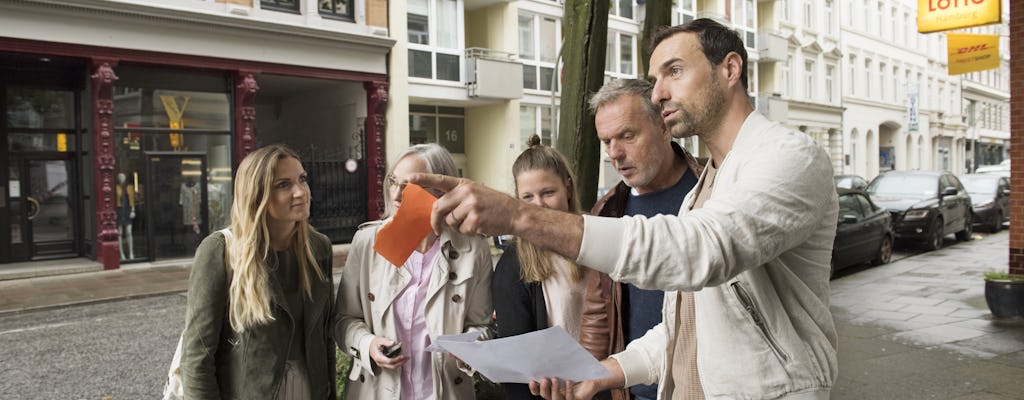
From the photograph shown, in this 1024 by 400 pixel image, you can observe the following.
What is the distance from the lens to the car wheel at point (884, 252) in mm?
13078

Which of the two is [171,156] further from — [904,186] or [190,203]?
[904,186]

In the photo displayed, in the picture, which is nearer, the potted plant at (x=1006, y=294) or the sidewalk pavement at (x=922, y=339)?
the sidewalk pavement at (x=922, y=339)

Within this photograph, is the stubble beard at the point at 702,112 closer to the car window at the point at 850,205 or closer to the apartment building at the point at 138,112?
the car window at the point at 850,205

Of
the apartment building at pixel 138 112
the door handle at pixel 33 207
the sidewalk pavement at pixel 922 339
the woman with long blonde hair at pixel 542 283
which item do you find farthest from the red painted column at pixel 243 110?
the woman with long blonde hair at pixel 542 283

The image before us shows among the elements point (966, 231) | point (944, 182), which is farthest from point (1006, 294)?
point (966, 231)

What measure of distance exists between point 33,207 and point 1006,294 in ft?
54.8

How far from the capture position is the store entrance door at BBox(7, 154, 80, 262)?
14.3 meters

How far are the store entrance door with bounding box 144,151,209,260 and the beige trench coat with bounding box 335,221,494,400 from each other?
13818mm

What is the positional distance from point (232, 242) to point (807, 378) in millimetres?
2085

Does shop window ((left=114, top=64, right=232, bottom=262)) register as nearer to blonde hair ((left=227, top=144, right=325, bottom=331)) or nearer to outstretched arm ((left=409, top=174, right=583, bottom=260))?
blonde hair ((left=227, top=144, right=325, bottom=331))

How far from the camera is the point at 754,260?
4.55 feet

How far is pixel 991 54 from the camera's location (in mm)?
13453

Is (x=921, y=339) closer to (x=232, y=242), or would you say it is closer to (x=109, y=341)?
(x=232, y=242)

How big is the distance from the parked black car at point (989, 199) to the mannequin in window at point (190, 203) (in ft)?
64.0
